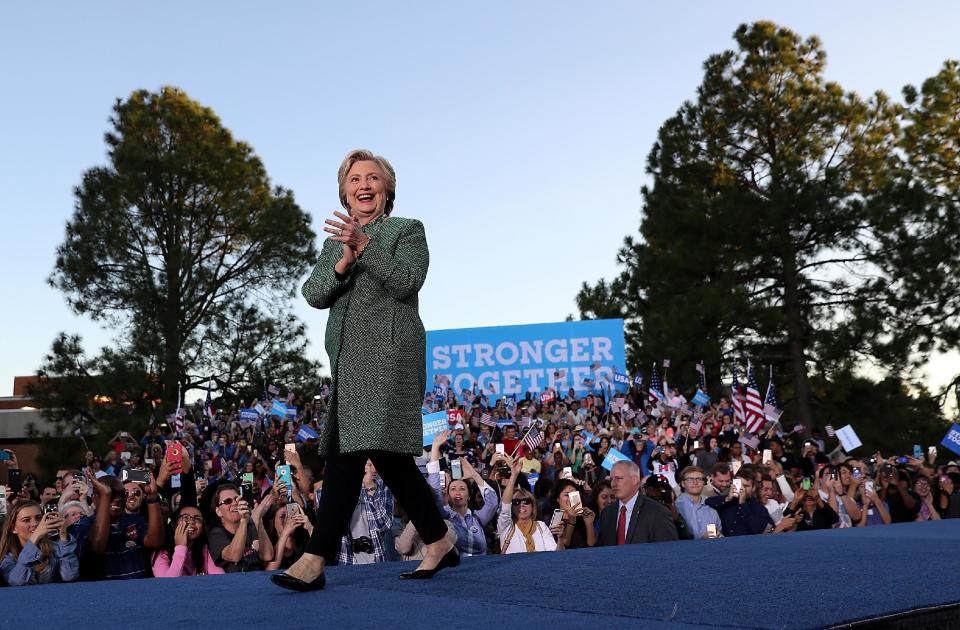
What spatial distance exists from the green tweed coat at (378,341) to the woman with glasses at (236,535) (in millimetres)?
2488

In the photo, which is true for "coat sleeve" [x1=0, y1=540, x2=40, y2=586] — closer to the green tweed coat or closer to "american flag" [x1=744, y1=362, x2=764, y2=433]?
the green tweed coat

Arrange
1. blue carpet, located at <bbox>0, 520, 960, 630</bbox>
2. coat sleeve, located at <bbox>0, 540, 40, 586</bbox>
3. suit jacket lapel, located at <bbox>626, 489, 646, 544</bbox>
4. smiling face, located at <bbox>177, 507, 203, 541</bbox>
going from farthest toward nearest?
suit jacket lapel, located at <bbox>626, 489, 646, 544</bbox> < smiling face, located at <bbox>177, 507, 203, 541</bbox> < coat sleeve, located at <bbox>0, 540, 40, 586</bbox> < blue carpet, located at <bbox>0, 520, 960, 630</bbox>

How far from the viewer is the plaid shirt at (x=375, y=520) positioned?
5781mm

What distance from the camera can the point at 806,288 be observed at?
24328 mm

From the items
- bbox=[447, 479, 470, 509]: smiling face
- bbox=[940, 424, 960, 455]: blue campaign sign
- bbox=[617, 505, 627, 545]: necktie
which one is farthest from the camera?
bbox=[940, 424, 960, 455]: blue campaign sign

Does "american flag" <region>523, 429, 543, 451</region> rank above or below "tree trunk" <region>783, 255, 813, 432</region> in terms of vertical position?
below

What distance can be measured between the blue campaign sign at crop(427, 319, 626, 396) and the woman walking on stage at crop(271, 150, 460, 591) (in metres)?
20.0

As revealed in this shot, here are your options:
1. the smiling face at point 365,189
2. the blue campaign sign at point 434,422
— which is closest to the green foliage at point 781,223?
the blue campaign sign at point 434,422

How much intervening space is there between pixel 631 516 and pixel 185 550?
2611mm

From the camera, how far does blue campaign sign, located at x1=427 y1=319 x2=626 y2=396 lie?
2350 cm

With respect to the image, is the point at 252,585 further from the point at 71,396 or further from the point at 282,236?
the point at 282,236

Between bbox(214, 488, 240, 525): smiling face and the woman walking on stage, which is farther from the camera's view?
bbox(214, 488, 240, 525): smiling face

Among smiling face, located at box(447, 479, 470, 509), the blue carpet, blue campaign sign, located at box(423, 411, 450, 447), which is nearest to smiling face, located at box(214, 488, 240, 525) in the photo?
smiling face, located at box(447, 479, 470, 509)

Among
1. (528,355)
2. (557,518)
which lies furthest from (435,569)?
(528,355)
